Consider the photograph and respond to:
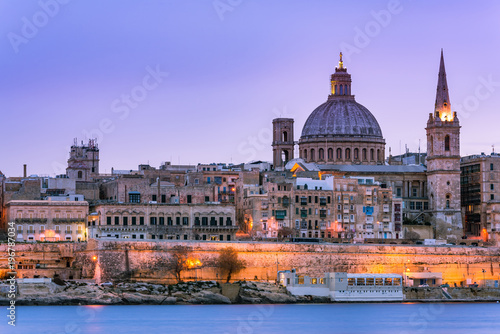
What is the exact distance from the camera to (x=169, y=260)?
3260 inches

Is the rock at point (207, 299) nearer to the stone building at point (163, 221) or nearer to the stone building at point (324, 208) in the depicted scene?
the stone building at point (163, 221)

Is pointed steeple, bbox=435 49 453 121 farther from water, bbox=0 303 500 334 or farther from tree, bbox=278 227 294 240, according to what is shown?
water, bbox=0 303 500 334

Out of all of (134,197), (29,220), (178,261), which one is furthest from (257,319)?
(134,197)

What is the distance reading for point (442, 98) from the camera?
104 meters

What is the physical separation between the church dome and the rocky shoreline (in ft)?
103

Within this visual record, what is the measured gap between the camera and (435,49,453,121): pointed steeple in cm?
10375

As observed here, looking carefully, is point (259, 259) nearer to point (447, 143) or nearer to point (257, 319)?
point (257, 319)

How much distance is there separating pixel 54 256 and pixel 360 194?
943 inches

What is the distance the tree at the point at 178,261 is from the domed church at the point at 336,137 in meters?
29.6

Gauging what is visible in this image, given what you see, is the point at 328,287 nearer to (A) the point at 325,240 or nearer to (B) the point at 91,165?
(A) the point at 325,240

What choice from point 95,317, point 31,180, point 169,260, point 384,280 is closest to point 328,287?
point 384,280

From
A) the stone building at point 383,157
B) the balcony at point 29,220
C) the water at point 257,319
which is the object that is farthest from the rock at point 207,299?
the stone building at point 383,157

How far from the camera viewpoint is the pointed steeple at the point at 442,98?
103750 mm

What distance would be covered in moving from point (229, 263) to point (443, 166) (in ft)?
83.5
